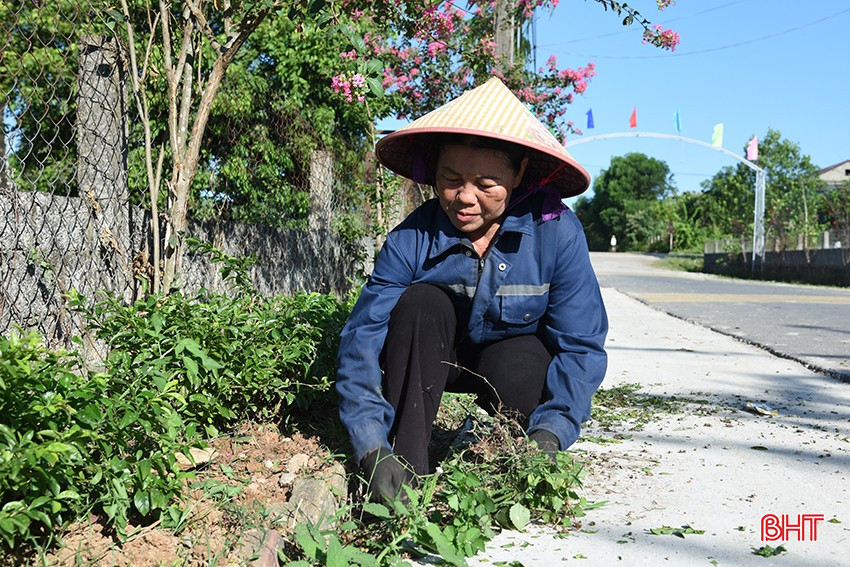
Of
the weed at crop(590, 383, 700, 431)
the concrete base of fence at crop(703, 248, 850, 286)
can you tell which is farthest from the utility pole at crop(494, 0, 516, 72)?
the concrete base of fence at crop(703, 248, 850, 286)

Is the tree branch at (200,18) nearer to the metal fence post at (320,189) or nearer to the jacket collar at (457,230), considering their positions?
the jacket collar at (457,230)

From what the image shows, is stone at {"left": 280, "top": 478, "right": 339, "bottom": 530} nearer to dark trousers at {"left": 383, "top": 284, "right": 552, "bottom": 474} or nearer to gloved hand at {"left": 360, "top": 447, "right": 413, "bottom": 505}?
gloved hand at {"left": 360, "top": 447, "right": 413, "bottom": 505}

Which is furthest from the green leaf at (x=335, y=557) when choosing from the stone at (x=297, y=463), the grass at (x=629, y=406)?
the grass at (x=629, y=406)

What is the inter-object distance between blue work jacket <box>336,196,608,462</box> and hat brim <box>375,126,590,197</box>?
13 centimetres

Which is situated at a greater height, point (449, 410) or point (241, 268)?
point (241, 268)

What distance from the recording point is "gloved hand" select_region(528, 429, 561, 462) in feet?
9.03

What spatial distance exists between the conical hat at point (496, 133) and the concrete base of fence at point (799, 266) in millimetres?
23914

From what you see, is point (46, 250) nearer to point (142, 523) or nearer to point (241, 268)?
point (241, 268)

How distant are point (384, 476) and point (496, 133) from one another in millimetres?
1191

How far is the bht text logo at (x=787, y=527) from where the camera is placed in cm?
264

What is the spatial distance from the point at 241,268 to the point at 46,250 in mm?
874

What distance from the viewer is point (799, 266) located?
28.0m

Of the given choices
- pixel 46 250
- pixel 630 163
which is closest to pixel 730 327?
pixel 46 250

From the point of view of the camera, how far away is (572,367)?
301cm
